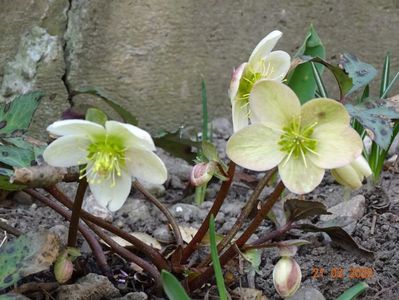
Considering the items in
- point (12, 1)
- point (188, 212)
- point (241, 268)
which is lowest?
point (188, 212)

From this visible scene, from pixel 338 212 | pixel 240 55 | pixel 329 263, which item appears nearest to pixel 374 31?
pixel 240 55

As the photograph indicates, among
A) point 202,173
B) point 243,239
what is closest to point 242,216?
point 243,239

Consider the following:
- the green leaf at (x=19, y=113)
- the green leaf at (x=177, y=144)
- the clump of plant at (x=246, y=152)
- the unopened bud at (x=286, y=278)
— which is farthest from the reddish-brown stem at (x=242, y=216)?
the green leaf at (x=177, y=144)

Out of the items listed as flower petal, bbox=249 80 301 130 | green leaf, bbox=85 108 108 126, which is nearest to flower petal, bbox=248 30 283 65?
flower petal, bbox=249 80 301 130

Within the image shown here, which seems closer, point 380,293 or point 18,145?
point 18,145

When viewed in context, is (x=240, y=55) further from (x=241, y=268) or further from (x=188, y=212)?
(x=241, y=268)
